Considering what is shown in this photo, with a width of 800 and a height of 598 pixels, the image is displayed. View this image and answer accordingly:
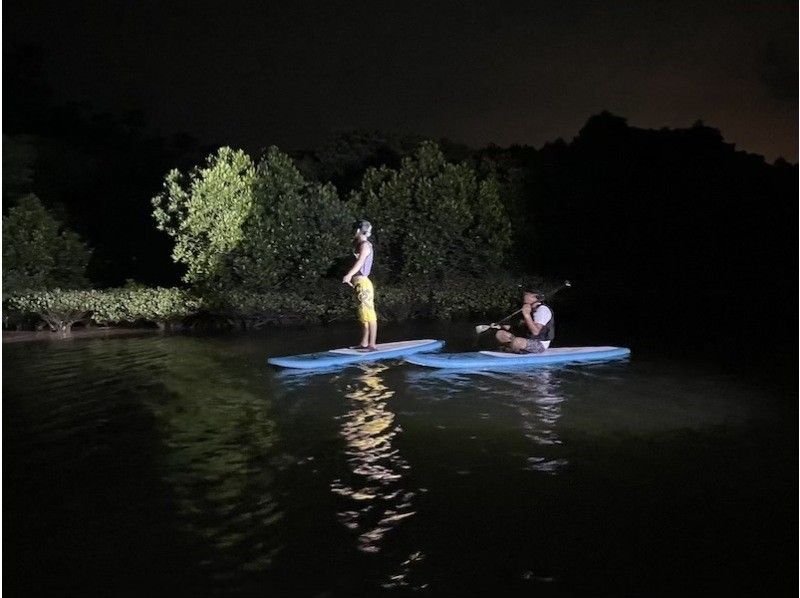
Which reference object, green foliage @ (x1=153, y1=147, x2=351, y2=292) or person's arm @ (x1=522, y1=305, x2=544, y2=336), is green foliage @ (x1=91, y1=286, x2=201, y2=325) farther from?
person's arm @ (x1=522, y1=305, x2=544, y2=336)

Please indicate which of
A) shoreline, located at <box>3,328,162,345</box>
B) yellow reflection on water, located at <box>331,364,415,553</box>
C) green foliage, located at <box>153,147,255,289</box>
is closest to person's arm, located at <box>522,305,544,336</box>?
yellow reflection on water, located at <box>331,364,415,553</box>

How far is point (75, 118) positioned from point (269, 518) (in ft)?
72.8

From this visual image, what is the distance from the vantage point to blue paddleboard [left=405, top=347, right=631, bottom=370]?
9414mm

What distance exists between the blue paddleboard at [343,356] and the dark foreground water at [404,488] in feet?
2.99

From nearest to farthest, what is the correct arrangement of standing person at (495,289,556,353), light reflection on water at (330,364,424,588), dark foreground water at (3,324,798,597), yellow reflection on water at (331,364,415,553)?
Answer: dark foreground water at (3,324,798,597), light reflection on water at (330,364,424,588), yellow reflection on water at (331,364,415,553), standing person at (495,289,556,353)

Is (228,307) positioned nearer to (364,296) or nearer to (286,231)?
(286,231)

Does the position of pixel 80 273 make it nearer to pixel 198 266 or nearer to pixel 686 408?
pixel 198 266

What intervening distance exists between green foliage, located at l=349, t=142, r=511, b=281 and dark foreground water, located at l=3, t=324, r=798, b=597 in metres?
9.26

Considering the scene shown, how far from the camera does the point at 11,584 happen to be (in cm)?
375

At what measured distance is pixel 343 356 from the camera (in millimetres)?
9852

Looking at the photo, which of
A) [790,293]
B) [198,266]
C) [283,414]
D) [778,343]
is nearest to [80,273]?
[198,266]

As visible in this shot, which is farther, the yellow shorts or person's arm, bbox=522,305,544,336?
the yellow shorts

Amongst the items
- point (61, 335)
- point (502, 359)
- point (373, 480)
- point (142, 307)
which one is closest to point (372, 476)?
point (373, 480)

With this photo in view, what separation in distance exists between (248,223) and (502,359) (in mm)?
8005
